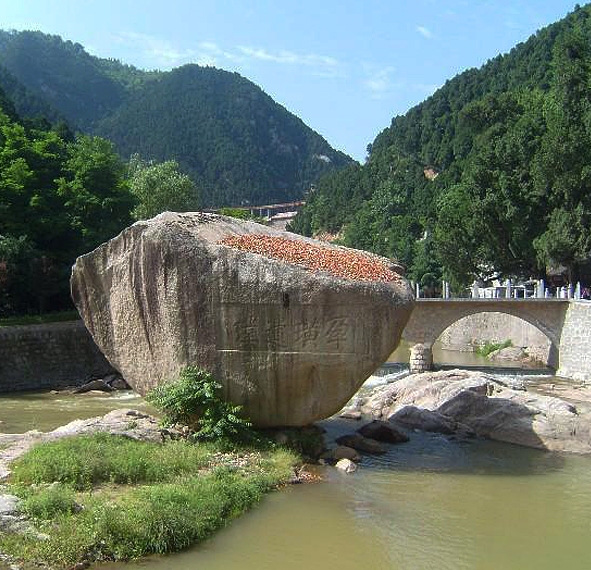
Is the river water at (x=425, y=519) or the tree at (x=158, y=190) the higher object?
the tree at (x=158, y=190)

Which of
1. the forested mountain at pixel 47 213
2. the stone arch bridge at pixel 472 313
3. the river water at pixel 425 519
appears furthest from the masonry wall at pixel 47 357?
the river water at pixel 425 519

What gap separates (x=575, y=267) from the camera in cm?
4541

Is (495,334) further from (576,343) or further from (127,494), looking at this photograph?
(127,494)

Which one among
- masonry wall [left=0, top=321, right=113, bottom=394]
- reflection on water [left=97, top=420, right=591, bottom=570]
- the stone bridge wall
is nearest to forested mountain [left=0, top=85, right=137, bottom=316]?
masonry wall [left=0, top=321, right=113, bottom=394]

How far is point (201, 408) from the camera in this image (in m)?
15.9

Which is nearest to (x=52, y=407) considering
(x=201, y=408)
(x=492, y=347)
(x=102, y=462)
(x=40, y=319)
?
(x=40, y=319)

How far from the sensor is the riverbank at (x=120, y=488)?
10.2m

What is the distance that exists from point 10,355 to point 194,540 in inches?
931

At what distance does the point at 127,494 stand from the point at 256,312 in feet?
16.1

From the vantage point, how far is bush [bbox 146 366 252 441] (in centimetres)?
1564

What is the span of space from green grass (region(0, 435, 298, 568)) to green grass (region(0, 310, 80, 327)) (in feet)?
69.1

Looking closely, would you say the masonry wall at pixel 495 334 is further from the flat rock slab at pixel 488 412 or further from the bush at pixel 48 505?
the bush at pixel 48 505

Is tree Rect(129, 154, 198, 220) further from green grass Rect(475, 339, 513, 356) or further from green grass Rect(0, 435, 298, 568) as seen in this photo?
green grass Rect(0, 435, 298, 568)

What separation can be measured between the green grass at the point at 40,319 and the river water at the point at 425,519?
2153cm
